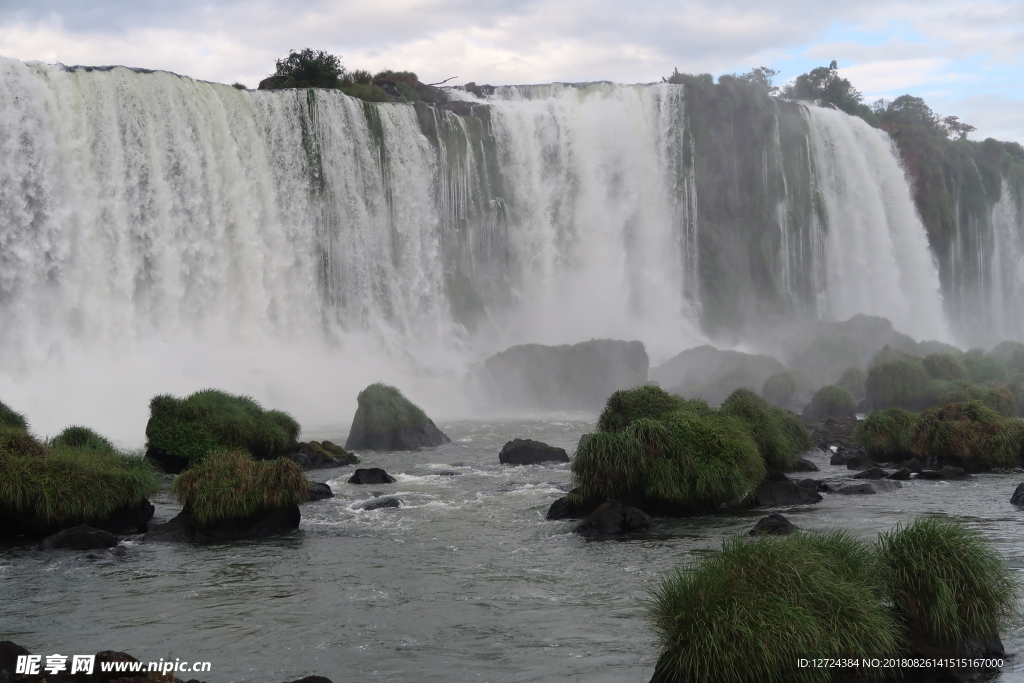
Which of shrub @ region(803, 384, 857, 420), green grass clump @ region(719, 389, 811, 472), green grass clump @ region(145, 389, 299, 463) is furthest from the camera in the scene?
shrub @ region(803, 384, 857, 420)

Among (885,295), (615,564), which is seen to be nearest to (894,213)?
(885,295)

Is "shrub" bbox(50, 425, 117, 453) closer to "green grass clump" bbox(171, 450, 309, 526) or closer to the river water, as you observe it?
the river water

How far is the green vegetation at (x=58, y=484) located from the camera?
13.8m

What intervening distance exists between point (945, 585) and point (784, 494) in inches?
323

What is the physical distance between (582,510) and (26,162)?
26.4 meters

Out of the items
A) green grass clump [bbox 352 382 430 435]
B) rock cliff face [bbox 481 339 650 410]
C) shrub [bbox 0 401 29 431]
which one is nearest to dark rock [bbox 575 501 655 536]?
shrub [bbox 0 401 29 431]

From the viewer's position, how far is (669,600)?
805 cm

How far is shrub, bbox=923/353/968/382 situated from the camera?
3109cm

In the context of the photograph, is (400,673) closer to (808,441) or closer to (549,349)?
(808,441)

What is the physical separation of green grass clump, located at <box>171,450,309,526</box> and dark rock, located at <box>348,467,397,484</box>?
15.4 feet

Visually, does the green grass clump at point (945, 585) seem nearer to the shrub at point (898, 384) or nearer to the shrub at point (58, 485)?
the shrub at point (58, 485)

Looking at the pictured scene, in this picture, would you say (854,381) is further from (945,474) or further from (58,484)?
(58,484)

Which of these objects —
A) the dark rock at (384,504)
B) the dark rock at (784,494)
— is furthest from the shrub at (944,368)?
the dark rock at (384,504)

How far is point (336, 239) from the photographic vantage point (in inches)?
1674
